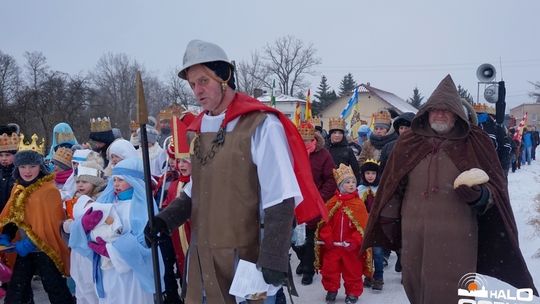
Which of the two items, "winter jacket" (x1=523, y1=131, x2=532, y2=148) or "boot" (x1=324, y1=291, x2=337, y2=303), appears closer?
"boot" (x1=324, y1=291, x2=337, y2=303)

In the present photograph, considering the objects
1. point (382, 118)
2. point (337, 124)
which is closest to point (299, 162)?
point (337, 124)

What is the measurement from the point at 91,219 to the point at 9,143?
93.1 inches

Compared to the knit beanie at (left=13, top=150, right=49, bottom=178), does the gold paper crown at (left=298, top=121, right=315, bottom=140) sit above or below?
above

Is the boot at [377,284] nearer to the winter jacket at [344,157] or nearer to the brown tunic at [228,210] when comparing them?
the winter jacket at [344,157]

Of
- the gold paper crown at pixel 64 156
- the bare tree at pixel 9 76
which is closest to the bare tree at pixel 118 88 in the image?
the bare tree at pixel 9 76

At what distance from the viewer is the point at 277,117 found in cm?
270

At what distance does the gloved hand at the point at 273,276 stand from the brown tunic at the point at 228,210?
216mm

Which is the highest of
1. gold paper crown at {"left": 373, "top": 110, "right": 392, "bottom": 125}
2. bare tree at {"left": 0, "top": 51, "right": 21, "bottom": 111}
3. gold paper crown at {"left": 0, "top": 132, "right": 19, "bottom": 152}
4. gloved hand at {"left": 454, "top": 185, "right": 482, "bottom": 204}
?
bare tree at {"left": 0, "top": 51, "right": 21, "bottom": 111}

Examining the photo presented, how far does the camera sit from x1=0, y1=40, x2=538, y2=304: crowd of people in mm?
2609

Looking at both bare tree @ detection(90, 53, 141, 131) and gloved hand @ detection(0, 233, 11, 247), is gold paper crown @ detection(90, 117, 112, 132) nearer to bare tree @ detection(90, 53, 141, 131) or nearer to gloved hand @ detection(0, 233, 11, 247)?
gloved hand @ detection(0, 233, 11, 247)

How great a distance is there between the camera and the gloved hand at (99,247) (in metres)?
4.04

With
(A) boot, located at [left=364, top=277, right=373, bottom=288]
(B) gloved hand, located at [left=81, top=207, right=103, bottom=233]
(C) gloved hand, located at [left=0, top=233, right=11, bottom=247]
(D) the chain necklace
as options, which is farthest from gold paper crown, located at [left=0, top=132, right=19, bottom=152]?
(A) boot, located at [left=364, top=277, right=373, bottom=288]

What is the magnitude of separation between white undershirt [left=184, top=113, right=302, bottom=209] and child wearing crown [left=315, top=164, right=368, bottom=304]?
2.87 metres

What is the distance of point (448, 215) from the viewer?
332 centimetres
